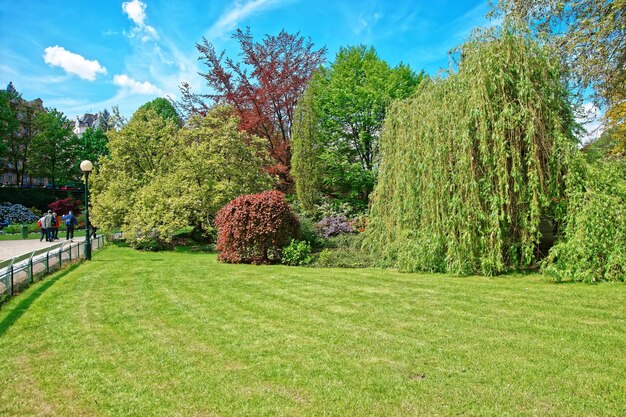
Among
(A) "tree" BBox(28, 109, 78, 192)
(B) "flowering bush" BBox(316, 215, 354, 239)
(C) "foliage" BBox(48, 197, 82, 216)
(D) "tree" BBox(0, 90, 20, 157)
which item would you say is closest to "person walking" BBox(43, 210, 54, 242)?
(C) "foliage" BBox(48, 197, 82, 216)

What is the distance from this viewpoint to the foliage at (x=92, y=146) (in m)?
44.5

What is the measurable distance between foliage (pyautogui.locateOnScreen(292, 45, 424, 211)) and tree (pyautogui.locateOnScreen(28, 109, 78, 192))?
110ft

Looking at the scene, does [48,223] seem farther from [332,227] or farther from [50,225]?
[332,227]

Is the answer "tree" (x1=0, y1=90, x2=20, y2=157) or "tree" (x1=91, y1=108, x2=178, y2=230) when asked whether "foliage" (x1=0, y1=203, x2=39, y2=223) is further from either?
"tree" (x1=91, y1=108, x2=178, y2=230)

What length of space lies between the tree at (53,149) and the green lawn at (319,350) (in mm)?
40601

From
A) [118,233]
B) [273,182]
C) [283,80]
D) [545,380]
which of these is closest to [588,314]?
[545,380]

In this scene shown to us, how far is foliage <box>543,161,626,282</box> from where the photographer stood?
7.85 m

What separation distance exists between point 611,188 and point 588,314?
A: 4079 millimetres

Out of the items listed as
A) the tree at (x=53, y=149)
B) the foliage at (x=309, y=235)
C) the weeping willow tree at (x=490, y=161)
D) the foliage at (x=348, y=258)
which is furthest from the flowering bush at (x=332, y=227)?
the tree at (x=53, y=149)

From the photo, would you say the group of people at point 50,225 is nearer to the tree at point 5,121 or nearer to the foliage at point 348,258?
the foliage at point 348,258

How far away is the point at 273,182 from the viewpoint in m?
19.0

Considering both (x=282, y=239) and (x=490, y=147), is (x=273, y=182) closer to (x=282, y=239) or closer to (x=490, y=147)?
(x=282, y=239)

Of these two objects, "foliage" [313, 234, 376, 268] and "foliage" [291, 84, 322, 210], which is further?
"foliage" [291, 84, 322, 210]

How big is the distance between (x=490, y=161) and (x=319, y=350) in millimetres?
6562
